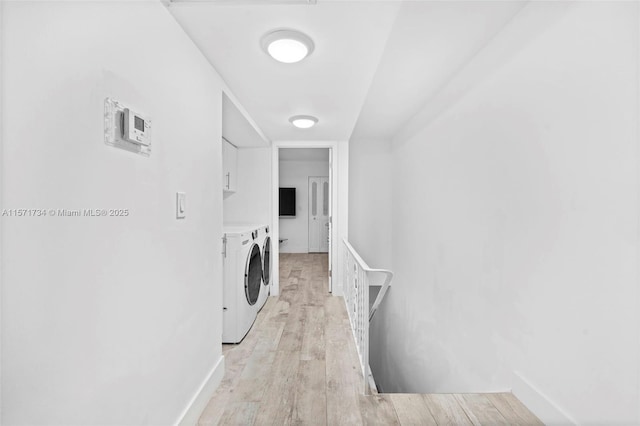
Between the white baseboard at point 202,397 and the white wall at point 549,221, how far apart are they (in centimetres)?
160

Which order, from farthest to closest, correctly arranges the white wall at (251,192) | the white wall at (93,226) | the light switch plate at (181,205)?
the white wall at (251,192) → the light switch plate at (181,205) → the white wall at (93,226)

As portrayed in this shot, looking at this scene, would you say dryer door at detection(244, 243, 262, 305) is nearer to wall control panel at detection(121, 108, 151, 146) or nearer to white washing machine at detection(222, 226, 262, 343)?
white washing machine at detection(222, 226, 262, 343)

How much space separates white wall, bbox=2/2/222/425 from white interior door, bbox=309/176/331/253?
6.19m

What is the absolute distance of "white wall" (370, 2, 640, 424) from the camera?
1.12 meters

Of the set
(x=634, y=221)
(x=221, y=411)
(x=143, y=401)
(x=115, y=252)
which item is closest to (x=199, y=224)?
(x=115, y=252)

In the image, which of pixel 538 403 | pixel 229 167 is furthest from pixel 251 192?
pixel 538 403

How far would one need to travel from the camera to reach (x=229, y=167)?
382 cm

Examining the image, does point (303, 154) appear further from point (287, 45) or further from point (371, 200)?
point (287, 45)

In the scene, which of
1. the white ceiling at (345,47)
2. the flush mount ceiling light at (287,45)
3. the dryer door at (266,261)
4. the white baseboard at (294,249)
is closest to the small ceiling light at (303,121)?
the white ceiling at (345,47)

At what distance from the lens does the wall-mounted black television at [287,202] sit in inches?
305

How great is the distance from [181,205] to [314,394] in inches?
53.0

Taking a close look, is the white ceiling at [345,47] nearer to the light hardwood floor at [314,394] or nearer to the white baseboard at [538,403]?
the white baseboard at [538,403]

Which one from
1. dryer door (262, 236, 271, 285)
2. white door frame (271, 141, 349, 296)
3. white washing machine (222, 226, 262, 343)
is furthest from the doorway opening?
white washing machine (222, 226, 262, 343)

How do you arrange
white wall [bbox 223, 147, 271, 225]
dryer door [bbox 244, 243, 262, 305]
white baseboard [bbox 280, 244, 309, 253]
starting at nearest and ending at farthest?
dryer door [bbox 244, 243, 262, 305]
white wall [bbox 223, 147, 271, 225]
white baseboard [bbox 280, 244, 309, 253]
